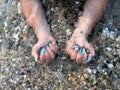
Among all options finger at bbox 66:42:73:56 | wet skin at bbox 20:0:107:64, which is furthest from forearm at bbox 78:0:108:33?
finger at bbox 66:42:73:56

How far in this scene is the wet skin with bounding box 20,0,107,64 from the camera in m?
1.71

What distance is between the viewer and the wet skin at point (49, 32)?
1.71 m

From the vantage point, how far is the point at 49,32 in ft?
6.07

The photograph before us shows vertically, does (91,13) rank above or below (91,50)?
above

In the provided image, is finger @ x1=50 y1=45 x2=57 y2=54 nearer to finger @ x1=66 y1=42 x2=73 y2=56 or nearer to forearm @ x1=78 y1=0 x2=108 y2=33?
finger @ x1=66 y1=42 x2=73 y2=56

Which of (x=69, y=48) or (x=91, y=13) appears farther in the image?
(x=91, y=13)

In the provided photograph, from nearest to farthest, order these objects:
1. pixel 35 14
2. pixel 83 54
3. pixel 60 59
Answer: pixel 83 54, pixel 60 59, pixel 35 14

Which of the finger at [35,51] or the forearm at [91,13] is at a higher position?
the forearm at [91,13]

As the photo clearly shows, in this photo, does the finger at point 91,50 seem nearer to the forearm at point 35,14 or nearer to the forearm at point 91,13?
the forearm at point 91,13

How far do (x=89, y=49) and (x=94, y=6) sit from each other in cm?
27

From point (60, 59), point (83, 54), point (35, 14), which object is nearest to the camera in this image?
point (83, 54)

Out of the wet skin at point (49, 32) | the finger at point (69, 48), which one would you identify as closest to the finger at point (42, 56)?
the wet skin at point (49, 32)

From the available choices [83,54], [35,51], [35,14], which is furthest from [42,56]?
[35,14]

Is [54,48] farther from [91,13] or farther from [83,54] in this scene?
[91,13]
